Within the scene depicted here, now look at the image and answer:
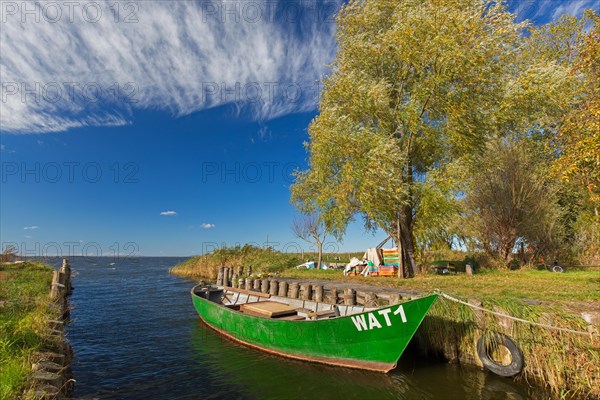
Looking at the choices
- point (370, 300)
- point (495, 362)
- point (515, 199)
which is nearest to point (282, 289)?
point (370, 300)

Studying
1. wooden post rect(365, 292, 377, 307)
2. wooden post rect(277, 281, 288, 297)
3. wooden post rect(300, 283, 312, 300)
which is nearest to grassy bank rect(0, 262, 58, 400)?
wooden post rect(277, 281, 288, 297)

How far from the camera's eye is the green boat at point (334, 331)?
870 centimetres

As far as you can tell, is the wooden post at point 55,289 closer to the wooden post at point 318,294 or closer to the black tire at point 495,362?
the wooden post at point 318,294

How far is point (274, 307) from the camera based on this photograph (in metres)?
13.0

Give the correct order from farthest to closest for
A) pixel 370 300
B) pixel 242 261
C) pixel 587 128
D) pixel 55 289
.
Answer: pixel 242 261, pixel 55 289, pixel 370 300, pixel 587 128

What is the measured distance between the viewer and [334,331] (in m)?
9.56

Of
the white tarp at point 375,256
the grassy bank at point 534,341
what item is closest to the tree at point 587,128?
the grassy bank at point 534,341

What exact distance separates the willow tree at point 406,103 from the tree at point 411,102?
0.06m

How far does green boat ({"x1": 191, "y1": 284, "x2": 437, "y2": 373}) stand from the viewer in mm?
8695

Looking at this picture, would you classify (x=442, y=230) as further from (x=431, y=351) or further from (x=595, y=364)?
(x=595, y=364)

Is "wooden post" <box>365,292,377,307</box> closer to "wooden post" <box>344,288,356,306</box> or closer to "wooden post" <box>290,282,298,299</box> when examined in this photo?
"wooden post" <box>344,288,356,306</box>

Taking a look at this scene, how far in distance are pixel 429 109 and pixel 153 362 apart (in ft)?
61.5

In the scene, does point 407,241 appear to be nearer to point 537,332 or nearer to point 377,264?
point 377,264

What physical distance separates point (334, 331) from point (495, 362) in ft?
14.9
